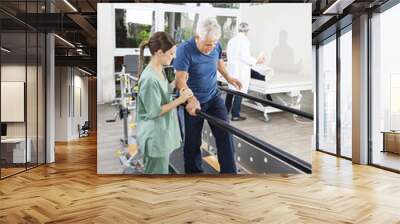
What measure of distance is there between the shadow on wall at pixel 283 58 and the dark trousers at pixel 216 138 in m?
1.10

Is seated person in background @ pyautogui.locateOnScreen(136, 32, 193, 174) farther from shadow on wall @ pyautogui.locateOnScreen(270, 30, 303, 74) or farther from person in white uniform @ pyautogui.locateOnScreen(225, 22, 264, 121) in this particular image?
shadow on wall @ pyautogui.locateOnScreen(270, 30, 303, 74)

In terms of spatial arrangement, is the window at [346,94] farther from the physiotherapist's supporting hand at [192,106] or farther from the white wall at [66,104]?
the white wall at [66,104]

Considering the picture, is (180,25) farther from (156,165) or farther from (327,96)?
(327,96)

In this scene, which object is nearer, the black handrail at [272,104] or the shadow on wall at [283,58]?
the black handrail at [272,104]

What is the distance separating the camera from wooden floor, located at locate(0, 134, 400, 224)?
12.6ft

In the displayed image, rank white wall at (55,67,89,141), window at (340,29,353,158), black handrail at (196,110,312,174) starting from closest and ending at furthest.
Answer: black handrail at (196,110,312,174), window at (340,29,353,158), white wall at (55,67,89,141)

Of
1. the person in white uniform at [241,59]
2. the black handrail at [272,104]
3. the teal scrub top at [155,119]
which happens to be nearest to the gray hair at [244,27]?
the person in white uniform at [241,59]

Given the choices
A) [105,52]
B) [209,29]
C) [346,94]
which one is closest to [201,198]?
[209,29]

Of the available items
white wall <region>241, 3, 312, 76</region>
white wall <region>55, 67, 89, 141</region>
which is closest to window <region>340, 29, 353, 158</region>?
white wall <region>241, 3, 312, 76</region>

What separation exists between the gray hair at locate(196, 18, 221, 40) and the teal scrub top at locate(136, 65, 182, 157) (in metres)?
0.90

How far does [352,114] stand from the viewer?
321 inches

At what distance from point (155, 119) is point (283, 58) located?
87.2 inches

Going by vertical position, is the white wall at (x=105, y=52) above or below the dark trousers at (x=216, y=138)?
above

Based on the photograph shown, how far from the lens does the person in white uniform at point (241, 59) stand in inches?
239
